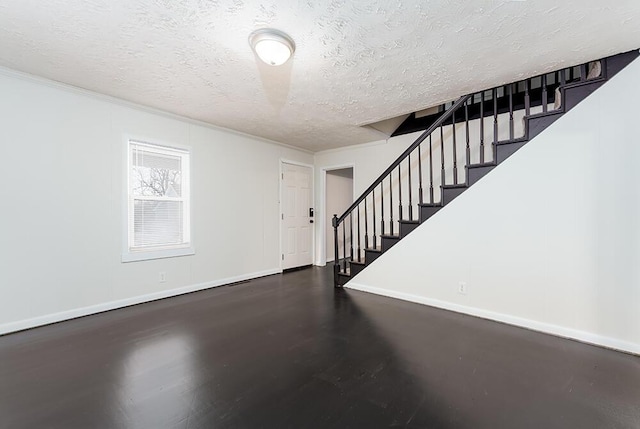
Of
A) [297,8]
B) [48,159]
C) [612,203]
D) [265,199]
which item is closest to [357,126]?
[265,199]

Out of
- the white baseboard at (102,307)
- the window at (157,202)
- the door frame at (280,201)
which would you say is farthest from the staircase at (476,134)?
the window at (157,202)

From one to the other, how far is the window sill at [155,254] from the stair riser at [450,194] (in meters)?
3.36

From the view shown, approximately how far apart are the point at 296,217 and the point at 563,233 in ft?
12.8

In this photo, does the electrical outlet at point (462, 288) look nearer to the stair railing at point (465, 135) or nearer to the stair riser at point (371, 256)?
the stair railing at point (465, 135)

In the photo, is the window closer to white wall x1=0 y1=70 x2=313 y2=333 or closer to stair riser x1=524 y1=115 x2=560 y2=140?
white wall x1=0 y1=70 x2=313 y2=333

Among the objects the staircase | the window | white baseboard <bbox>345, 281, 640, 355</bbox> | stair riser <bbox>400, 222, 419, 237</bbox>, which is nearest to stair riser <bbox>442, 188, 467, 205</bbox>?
the staircase

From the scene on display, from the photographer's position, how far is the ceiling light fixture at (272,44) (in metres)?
1.88

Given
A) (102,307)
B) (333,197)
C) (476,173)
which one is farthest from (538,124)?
(102,307)

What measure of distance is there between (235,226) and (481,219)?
3.38 metres

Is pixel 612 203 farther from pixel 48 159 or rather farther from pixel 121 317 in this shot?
pixel 48 159

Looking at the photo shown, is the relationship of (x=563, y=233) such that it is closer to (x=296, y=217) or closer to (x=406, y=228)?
(x=406, y=228)

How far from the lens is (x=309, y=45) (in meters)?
2.05

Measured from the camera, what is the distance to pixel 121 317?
288 centimetres

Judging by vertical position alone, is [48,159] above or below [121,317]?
above
